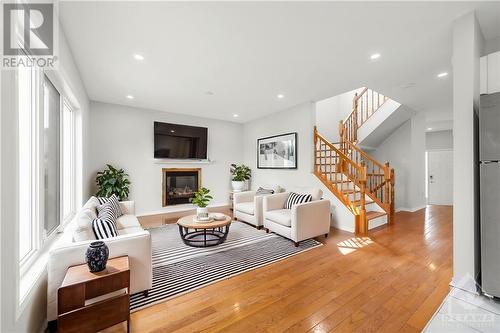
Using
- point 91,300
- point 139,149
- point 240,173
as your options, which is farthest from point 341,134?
point 91,300

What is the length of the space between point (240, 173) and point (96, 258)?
16.0 ft

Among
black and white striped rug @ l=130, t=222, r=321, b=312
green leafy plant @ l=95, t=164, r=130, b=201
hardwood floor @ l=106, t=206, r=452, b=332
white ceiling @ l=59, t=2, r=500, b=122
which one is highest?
white ceiling @ l=59, t=2, r=500, b=122

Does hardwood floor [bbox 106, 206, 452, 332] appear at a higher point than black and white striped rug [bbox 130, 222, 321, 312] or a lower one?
lower

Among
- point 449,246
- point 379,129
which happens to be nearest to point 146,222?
point 449,246

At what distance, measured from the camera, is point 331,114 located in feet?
23.0

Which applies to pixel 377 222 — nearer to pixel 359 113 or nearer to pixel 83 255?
pixel 359 113

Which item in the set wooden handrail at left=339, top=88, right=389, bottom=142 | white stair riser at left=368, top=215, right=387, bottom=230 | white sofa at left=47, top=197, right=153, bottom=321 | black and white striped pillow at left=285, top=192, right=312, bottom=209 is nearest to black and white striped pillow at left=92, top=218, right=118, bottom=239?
white sofa at left=47, top=197, right=153, bottom=321

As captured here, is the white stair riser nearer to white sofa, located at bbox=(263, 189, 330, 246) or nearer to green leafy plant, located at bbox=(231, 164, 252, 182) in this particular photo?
white sofa, located at bbox=(263, 189, 330, 246)

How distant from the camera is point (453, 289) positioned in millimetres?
2105

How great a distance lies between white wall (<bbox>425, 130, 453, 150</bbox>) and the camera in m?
7.17

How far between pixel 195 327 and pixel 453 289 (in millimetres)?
2513

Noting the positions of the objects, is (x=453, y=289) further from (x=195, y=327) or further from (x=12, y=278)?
(x=12, y=278)

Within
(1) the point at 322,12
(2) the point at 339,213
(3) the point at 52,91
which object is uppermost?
(1) the point at 322,12

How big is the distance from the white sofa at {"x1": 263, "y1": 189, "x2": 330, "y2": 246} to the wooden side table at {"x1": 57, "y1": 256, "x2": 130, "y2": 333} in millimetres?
2355
